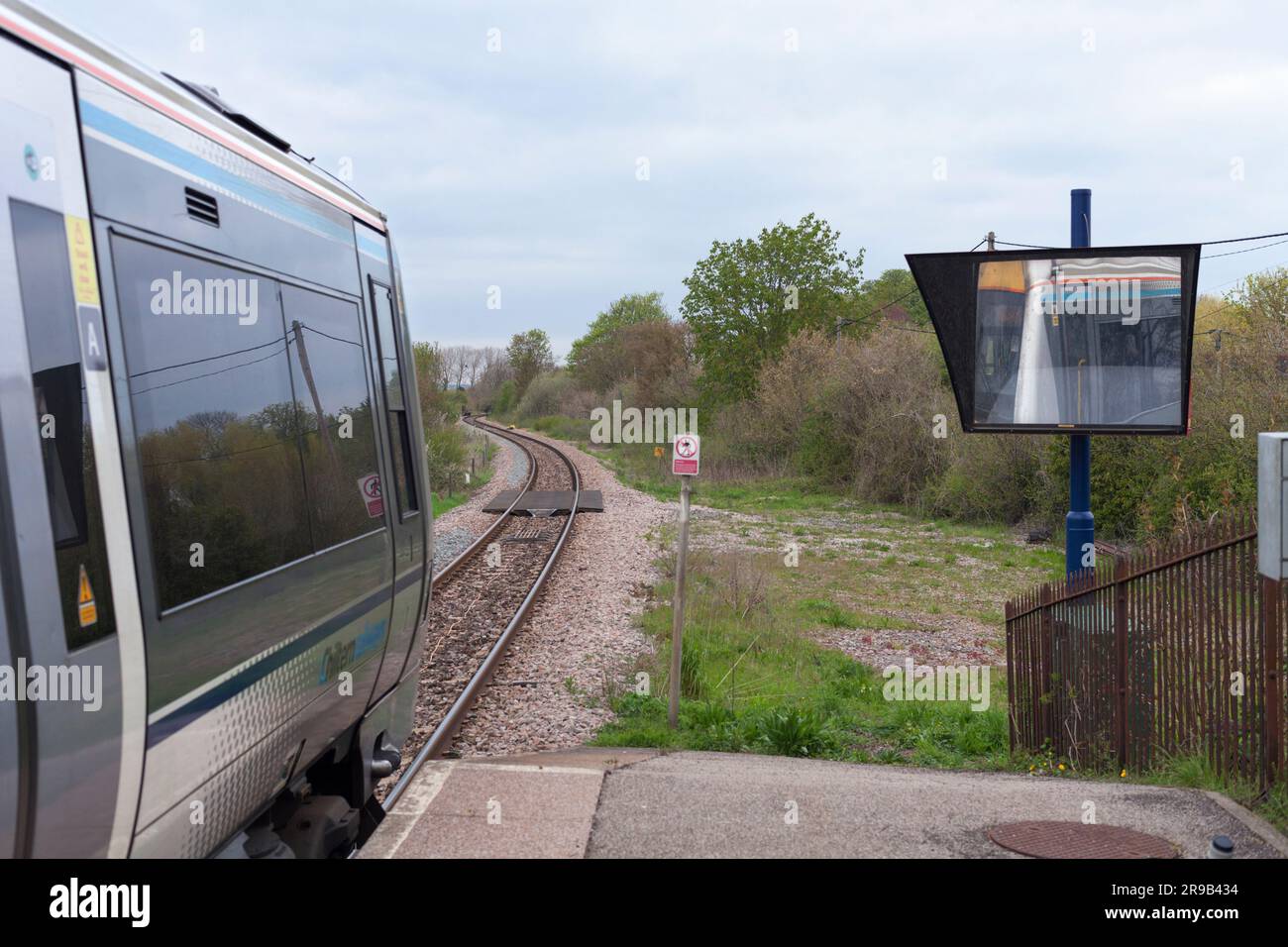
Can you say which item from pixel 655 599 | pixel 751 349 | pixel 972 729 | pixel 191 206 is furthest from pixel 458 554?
pixel 751 349

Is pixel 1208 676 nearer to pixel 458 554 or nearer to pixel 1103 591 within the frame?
pixel 1103 591

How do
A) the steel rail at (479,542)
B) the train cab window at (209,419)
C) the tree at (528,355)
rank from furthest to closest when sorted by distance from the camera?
the tree at (528,355) → the steel rail at (479,542) → the train cab window at (209,419)

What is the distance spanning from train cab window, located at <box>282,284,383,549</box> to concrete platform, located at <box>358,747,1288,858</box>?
1.49 meters

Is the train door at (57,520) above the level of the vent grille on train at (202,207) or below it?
below

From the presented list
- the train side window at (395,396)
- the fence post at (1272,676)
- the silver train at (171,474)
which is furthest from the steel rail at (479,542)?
the fence post at (1272,676)

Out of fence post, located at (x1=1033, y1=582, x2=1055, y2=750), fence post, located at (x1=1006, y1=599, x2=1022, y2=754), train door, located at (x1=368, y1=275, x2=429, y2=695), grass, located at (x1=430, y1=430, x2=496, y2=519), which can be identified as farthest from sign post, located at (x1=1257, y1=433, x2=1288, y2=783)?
grass, located at (x1=430, y1=430, x2=496, y2=519)

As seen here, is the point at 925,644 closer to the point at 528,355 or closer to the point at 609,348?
the point at 609,348

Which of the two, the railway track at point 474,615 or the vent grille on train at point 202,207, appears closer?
the vent grille on train at point 202,207

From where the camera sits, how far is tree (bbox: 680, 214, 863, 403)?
147 ft

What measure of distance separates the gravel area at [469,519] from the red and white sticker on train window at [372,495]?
405 inches

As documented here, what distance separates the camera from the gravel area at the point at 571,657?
885cm

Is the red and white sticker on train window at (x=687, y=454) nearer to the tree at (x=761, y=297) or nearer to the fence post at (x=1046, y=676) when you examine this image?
the fence post at (x=1046, y=676)

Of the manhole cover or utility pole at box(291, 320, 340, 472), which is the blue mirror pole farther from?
utility pole at box(291, 320, 340, 472)
